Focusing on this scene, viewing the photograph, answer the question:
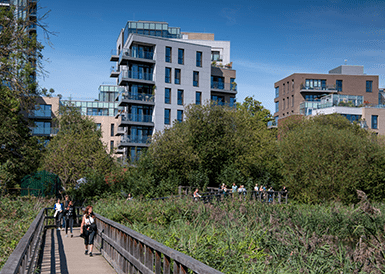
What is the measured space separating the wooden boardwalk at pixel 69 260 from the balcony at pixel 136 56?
4220cm

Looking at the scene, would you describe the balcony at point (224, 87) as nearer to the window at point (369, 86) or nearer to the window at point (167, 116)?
the window at point (167, 116)

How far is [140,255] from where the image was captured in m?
7.92

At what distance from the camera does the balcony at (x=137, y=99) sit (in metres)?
55.9

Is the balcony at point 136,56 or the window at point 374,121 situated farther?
the window at point 374,121

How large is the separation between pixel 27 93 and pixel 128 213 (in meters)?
5.27

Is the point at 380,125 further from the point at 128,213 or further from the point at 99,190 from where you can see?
the point at 128,213

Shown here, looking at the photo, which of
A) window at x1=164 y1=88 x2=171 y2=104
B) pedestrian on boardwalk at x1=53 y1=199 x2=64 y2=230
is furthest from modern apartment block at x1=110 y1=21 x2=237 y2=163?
pedestrian on boardwalk at x1=53 y1=199 x2=64 y2=230

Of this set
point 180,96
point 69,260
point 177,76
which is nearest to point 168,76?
point 177,76

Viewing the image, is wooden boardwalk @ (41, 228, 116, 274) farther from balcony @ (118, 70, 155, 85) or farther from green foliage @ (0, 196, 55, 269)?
balcony @ (118, 70, 155, 85)

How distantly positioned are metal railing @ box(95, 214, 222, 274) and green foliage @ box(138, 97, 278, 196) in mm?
23546

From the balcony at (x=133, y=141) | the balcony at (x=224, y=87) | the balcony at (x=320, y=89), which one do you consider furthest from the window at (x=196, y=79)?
the balcony at (x=320, y=89)

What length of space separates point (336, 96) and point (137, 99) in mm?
36432

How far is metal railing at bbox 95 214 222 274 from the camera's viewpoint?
526cm

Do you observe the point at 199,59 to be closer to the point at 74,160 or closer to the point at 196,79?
the point at 196,79
